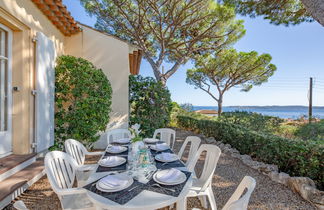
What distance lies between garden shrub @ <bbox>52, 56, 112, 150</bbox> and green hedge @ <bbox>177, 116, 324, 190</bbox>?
3444mm

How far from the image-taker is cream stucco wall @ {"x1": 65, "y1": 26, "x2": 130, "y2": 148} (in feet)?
13.8

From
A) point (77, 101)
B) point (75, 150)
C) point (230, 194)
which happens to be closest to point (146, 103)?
point (77, 101)

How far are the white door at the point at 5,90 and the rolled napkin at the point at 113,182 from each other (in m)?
2.24

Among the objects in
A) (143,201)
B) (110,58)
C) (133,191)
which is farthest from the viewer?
(110,58)

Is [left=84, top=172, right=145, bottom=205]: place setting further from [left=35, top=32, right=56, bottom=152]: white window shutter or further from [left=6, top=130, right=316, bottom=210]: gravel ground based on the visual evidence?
[left=35, top=32, right=56, bottom=152]: white window shutter

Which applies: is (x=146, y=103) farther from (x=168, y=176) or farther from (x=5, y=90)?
(x=168, y=176)

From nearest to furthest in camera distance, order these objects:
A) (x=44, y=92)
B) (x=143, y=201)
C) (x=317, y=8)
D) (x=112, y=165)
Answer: (x=143, y=201)
(x=112, y=165)
(x=317, y=8)
(x=44, y=92)

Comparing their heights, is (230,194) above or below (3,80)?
below

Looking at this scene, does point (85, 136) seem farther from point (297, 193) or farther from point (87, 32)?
point (297, 193)

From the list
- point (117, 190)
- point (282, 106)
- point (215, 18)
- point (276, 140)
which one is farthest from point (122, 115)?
point (282, 106)

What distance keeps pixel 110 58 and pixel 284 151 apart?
450cm

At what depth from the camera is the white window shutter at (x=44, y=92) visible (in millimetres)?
2736

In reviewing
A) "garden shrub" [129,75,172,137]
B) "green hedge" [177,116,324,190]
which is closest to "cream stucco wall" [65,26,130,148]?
"garden shrub" [129,75,172,137]

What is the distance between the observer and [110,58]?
4.37 meters
